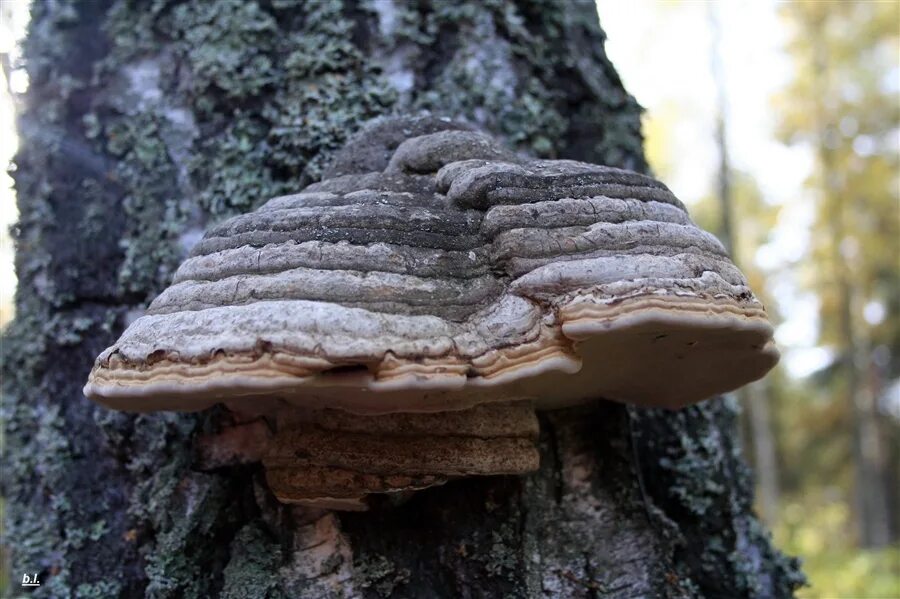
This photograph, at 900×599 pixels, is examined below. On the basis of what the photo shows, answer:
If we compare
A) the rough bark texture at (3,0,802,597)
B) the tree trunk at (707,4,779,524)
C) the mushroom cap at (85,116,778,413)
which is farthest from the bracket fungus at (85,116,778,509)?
the tree trunk at (707,4,779,524)

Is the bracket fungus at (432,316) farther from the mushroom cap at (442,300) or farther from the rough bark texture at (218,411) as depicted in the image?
the rough bark texture at (218,411)

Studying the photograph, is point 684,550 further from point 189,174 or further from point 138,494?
point 189,174

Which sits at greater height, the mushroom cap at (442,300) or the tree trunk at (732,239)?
the tree trunk at (732,239)

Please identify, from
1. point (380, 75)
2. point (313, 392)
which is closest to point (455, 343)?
point (313, 392)

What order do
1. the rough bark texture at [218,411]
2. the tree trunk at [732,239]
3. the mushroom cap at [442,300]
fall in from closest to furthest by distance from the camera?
the mushroom cap at [442,300] → the rough bark texture at [218,411] → the tree trunk at [732,239]

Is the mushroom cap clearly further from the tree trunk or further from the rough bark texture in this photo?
the tree trunk

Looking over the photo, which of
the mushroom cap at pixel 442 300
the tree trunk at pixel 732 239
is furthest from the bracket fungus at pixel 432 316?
the tree trunk at pixel 732 239

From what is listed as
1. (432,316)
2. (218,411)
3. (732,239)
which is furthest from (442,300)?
(732,239)

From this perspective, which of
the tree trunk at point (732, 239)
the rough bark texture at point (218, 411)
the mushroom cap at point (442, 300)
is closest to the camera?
the mushroom cap at point (442, 300)
